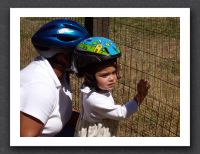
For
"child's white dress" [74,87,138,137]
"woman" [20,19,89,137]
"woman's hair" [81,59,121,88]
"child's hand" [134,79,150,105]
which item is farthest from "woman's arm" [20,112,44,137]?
"child's hand" [134,79,150,105]

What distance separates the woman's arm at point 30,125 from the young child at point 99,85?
319 millimetres

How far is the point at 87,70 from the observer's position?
5.27 m

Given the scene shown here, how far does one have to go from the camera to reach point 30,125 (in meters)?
5.23

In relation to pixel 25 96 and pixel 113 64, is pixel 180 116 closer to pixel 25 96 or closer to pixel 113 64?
pixel 113 64

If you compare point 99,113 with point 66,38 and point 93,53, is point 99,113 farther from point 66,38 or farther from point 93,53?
point 66,38

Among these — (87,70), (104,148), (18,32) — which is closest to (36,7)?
(18,32)

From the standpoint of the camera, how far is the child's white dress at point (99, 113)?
529 centimetres

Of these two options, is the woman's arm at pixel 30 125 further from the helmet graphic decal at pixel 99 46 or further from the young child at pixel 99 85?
the helmet graphic decal at pixel 99 46

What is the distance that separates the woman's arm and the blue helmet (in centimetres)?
45

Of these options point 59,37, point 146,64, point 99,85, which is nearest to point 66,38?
point 59,37

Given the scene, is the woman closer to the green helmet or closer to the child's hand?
the green helmet

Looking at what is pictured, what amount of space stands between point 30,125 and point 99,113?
47cm

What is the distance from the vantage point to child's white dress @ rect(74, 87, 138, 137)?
5.29m

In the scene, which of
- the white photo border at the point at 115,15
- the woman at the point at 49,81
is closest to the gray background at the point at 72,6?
the white photo border at the point at 115,15
